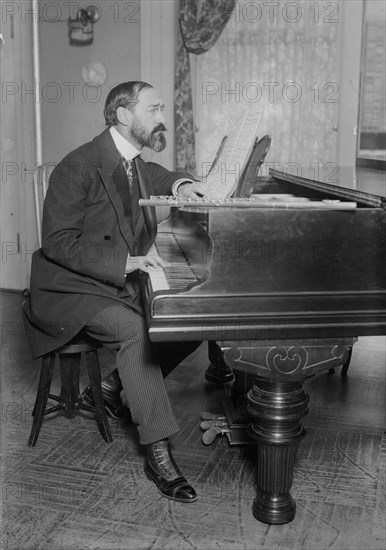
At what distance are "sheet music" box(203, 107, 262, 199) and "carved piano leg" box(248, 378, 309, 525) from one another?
720 millimetres

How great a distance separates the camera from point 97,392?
9.95ft

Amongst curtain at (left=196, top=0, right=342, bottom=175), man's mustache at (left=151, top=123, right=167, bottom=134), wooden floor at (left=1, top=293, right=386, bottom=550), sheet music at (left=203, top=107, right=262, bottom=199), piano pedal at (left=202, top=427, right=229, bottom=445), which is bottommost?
wooden floor at (left=1, top=293, right=386, bottom=550)

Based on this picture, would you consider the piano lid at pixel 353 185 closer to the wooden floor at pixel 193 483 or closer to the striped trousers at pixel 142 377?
the striped trousers at pixel 142 377

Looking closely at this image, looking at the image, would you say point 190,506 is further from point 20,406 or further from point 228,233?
point 20,406

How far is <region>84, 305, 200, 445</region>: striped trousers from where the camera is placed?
2539 millimetres

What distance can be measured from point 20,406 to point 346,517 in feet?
5.73

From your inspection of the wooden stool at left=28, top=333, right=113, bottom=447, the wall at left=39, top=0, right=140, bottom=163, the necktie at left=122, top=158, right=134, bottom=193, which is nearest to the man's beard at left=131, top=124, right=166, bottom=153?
the necktie at left=122, top=158, right=134, bottom=193

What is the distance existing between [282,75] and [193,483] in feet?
11.9

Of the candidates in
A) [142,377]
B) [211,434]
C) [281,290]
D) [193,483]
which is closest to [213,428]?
[211,434]

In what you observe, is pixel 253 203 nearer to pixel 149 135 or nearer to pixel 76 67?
pixel 149 135

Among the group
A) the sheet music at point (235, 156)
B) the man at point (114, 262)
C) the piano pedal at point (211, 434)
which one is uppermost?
the sheet music at point (235, 156)

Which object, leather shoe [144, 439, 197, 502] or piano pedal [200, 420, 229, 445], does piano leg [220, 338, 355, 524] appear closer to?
leather shoe [144, 439, 197, 502]

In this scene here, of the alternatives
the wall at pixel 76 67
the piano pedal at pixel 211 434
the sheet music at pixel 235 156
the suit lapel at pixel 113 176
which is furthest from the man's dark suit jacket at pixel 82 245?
the wall at pixel 76 67

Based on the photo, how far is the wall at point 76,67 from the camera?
560cm
